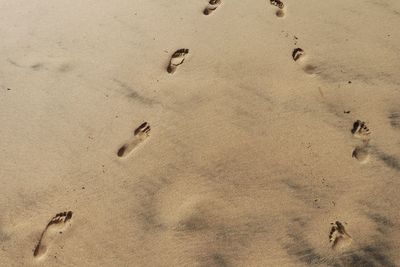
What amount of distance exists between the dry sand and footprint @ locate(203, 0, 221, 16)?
0.02 meters

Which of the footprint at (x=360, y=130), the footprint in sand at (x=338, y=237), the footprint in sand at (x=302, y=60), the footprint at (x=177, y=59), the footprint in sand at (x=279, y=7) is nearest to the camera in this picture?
the footprint in sand at (x=338, y=237)

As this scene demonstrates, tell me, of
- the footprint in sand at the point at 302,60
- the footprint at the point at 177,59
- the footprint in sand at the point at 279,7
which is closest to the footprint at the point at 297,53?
the footprint in sand at the point at 302,60

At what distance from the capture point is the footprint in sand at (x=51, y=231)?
6.02 feet

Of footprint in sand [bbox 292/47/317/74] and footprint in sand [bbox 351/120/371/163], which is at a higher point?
footprint in sand [bbox 292/47/317/74]

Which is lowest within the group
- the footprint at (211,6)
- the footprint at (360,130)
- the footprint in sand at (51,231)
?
the footprint in sand at (51,231)

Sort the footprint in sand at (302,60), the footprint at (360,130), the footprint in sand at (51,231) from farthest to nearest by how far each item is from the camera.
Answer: the footprint in sand at (302,60)
the footprint at (360,130)
the footprint in sand at (51,231)

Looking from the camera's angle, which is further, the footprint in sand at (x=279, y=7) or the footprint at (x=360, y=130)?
the footprint in sand at (x=279, y=7)

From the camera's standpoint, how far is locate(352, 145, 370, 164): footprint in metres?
1.91

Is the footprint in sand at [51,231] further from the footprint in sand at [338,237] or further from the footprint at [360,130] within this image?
the footprint at [360,130]

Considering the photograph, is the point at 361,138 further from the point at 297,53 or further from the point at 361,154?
the point at 297,53

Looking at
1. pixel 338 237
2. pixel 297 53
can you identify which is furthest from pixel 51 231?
pixel 297 53

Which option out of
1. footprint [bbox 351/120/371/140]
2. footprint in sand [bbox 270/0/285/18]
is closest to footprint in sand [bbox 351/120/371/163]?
footprint [bbox 351/120/371/140]

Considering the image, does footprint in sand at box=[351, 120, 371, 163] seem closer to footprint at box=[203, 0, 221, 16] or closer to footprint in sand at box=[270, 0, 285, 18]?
footprint in sand at box=[270, 0, 285, 18]

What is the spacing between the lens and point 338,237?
1.73 meters
